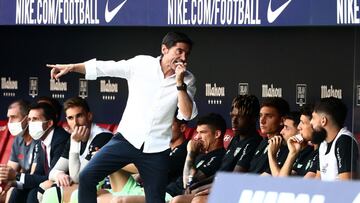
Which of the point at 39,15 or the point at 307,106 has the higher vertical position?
the point at 39,15

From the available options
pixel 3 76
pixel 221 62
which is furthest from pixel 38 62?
pixel 221 62

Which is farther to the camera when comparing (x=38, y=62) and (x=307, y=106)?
(x=38, y=62)

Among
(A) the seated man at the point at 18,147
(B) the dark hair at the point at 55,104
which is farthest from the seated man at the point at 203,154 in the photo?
(A) the seated man at the point at 18,147

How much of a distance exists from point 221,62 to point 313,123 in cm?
257

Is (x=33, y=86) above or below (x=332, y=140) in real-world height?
above

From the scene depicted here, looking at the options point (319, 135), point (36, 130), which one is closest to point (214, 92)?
point (36, 130)

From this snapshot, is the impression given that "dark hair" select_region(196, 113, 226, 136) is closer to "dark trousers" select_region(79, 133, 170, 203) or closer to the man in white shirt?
→ the man in white shirt

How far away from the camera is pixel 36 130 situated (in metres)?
11.1

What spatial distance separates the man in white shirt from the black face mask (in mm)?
899

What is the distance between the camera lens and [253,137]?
1017cm

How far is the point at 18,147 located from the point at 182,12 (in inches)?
102

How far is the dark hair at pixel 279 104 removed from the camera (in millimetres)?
9992

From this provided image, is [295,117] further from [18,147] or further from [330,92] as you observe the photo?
[18,147]

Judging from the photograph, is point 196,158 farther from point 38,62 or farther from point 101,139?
point 38,62
